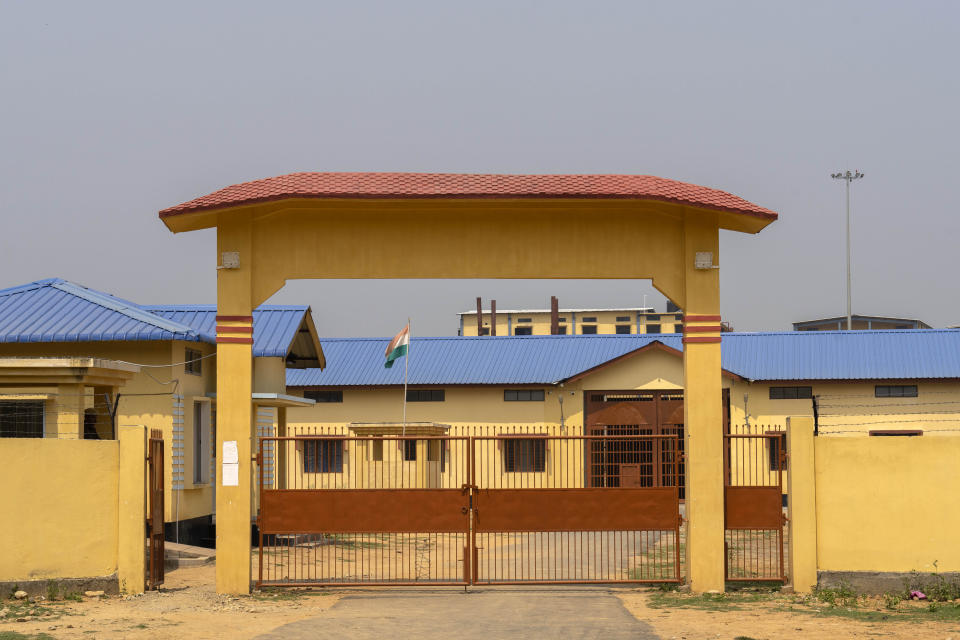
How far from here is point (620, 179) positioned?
15.1 meters

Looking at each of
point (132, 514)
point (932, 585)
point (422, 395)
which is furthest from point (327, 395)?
point (932, 585)

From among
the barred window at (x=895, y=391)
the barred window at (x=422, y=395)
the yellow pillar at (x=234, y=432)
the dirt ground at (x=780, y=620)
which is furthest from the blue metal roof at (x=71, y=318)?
the barred window at (x=895, y=391)

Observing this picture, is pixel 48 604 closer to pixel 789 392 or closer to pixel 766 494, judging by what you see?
pixel 766 494

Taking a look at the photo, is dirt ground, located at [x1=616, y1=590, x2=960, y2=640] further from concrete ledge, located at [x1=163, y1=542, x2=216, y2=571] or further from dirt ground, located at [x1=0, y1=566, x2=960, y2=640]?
concrete ledge, located at [x1=163, y1=542, x2=216, y2=571]

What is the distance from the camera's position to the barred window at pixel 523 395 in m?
41.4

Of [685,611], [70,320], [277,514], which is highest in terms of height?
[70,320]

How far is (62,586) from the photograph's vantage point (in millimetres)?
14062

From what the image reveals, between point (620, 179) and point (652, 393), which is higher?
point (620, 179)

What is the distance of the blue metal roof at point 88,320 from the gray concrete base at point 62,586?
8.52 m

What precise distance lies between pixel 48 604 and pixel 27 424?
757 centimetres

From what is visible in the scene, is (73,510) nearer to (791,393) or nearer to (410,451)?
(410,451)

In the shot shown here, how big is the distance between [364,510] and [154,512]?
2667 mm

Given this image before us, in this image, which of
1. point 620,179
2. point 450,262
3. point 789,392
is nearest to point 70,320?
point 450,262

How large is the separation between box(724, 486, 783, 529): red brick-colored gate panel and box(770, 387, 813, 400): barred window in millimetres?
25919
